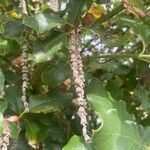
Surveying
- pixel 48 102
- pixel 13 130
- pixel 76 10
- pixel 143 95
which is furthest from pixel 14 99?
pixel 143 95

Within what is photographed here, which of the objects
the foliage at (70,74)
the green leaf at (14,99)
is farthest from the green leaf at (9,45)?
the green leaf at (14,99)

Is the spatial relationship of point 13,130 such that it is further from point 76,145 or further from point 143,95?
point 143,95

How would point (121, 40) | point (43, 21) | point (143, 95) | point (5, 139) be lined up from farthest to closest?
point (143, 95)
point (121, 40)
point (43, 21)
point (5, 139)

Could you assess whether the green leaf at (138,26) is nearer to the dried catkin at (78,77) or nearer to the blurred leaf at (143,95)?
the dried catkin at (78,77)

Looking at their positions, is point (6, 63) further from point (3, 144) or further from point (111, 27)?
point (3, 144)

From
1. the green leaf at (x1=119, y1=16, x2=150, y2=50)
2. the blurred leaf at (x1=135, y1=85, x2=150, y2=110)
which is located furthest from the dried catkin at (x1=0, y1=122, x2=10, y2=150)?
the blurred leaf at (x1=135, y1=85, x2=150, y2=110)

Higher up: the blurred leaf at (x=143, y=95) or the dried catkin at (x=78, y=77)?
the dried catkin at (x=78, y=77)
